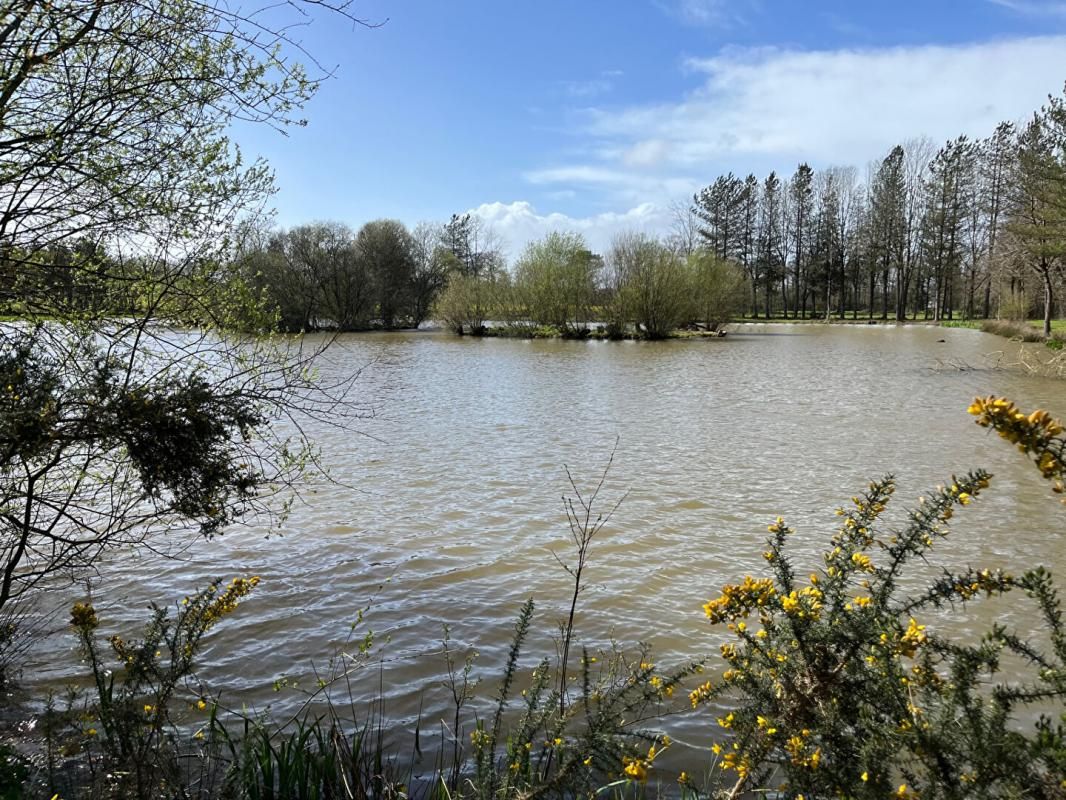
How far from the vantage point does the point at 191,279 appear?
177 inches

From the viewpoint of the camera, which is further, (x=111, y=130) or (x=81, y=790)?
(x=111, y=130)

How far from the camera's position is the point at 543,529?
772 cm

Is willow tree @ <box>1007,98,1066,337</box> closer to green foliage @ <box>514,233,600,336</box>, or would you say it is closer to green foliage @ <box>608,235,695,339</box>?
green foliage @ <box>608,235,695,339</box>

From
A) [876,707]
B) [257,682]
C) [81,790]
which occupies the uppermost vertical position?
[876,707]

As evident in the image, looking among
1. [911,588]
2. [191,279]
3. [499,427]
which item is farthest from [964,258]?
[191,279]

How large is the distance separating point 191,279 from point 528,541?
428 centimetres

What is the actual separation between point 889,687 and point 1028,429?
1.02 meters

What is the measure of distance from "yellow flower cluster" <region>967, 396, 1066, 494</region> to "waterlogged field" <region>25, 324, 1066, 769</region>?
9.26 feet

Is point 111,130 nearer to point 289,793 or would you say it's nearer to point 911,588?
point 289,793

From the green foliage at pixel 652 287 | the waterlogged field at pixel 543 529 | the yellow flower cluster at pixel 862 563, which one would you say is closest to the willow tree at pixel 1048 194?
the waterlogged field at pixel 543 529

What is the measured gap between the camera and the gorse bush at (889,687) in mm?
1685

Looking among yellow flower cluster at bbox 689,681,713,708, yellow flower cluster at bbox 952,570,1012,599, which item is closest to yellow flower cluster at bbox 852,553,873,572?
yellow flower cluster at bbox 952,570,1012,599

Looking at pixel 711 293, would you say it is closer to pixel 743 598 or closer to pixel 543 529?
pixel 543 529

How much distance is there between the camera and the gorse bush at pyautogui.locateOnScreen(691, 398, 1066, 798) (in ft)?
5.53
